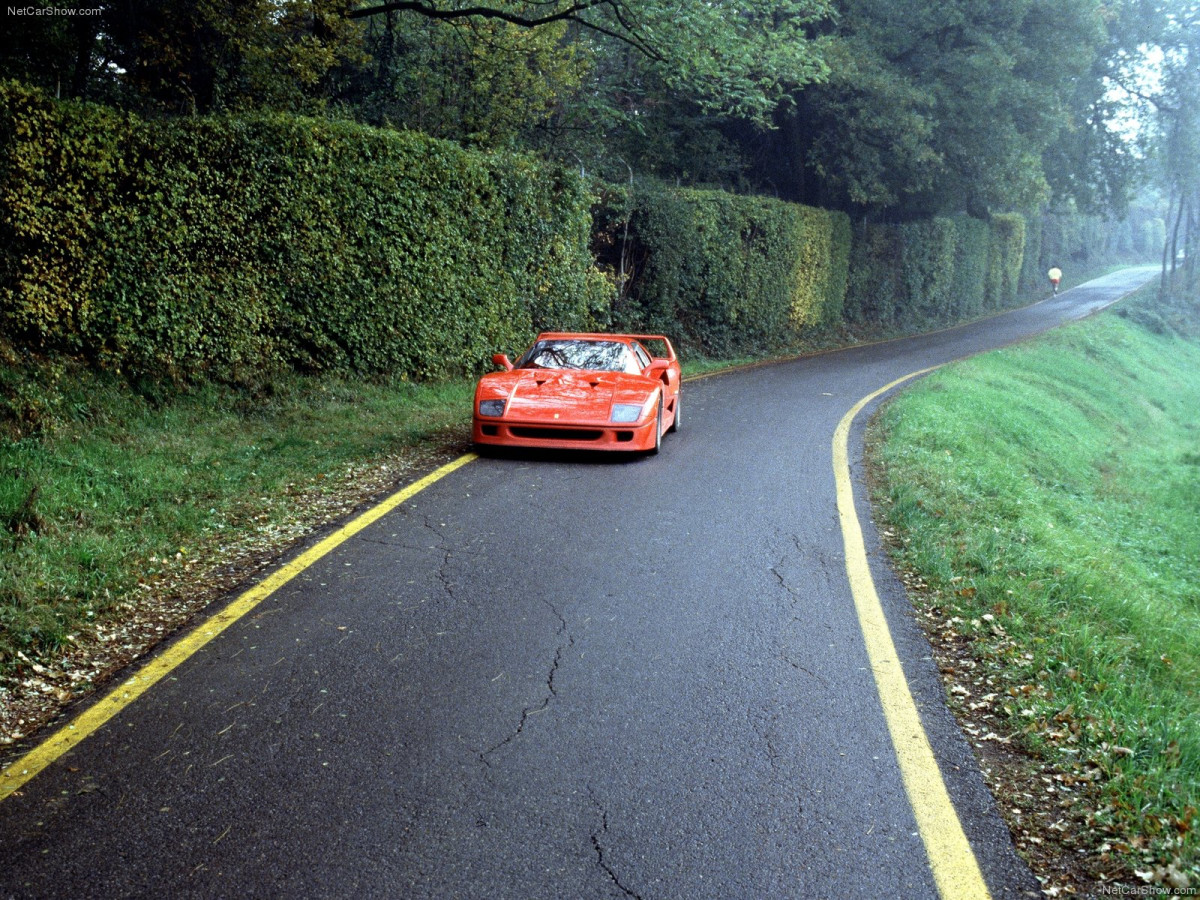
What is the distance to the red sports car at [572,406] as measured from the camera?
9.26 metres

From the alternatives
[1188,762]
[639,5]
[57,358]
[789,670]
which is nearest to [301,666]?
[789,670]

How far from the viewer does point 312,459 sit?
350 inches

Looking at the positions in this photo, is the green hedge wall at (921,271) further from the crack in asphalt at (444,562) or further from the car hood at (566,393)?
the crack in asphalt at (444,562)

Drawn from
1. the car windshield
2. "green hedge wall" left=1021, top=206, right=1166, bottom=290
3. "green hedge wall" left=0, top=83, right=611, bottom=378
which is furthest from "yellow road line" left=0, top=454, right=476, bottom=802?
"green hedge wall" left=1021, top=206, right=1166, bottom=290

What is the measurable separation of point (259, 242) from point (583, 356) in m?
3.86

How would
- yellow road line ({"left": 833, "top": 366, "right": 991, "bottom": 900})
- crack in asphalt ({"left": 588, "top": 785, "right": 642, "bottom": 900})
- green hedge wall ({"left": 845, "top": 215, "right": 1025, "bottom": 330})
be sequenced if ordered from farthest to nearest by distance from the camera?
green hedge wall ({"left": 845, "top": 215, "right": 1025, "bottom": 330}), yellow road line ({"left": 833, "top": 366, "right": 991, "bottom": 900}), crack in asphalt ({"left": 588, "top": 785, "right": 642, "bottom": 900})

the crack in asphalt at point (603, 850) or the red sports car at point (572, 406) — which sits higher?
the red sports car at point (572, 406)

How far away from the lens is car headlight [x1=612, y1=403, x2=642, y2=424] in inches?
366

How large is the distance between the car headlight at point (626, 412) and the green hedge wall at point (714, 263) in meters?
9.78

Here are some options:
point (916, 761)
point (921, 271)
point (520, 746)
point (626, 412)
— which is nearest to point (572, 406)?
point (626, 412)

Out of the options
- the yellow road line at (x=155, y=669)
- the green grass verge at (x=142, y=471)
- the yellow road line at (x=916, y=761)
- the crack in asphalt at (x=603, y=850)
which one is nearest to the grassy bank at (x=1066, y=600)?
the yellow road line at (x=916, y=761)

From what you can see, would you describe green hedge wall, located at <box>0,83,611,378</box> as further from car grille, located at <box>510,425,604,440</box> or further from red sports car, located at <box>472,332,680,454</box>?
car grille, located at <box>510,425,604,440</box>

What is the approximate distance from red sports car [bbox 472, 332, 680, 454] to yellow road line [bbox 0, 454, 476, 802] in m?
2.50

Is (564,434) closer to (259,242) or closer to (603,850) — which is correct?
(259,242)
